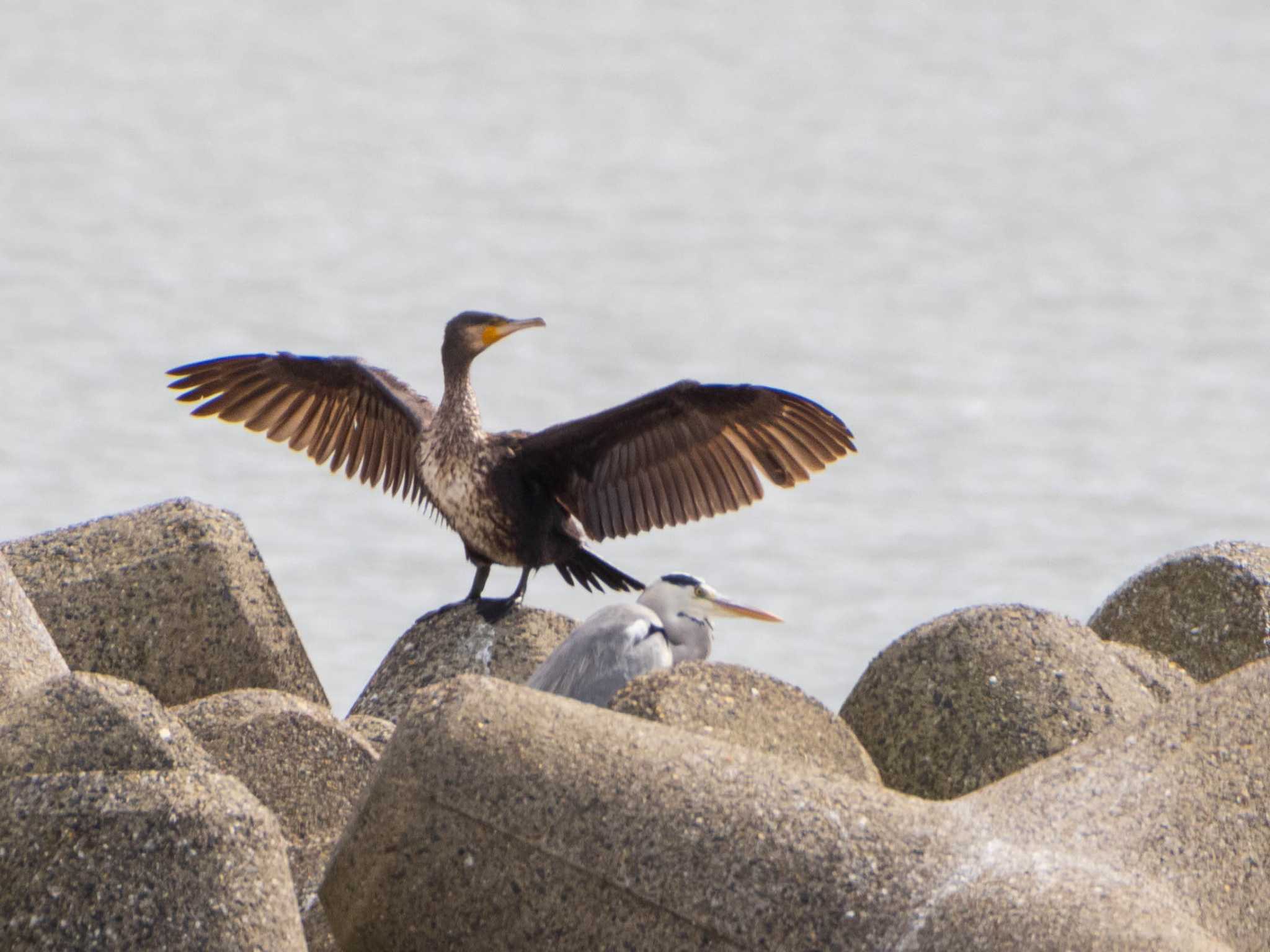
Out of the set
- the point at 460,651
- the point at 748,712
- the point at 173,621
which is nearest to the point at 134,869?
the point at 748,712

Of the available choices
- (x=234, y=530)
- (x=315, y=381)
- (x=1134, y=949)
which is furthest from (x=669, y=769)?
(x=315, y=381)

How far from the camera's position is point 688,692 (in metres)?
3.76

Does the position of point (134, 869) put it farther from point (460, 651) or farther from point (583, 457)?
point (583, 457)

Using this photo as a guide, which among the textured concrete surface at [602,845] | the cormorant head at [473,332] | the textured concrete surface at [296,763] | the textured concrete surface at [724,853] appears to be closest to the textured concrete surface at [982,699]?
the textured concrete surface at [724,853]

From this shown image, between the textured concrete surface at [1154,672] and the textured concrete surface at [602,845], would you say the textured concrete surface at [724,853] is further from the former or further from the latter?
the textured concrete surface at [1154,672]

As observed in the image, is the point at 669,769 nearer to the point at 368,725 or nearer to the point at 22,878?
the point at 22,878

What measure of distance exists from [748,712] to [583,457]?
225 centimetres

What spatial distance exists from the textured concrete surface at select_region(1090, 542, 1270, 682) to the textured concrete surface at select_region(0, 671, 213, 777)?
114 inches

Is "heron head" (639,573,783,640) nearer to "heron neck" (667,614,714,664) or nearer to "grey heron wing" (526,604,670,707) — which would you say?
"heron neck" (667,614,714,664)

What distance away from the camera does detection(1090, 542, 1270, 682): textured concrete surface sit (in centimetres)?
514

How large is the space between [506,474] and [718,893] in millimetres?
2967

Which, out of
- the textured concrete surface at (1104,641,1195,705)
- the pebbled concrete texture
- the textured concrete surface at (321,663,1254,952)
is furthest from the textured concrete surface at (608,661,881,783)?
the textured concrete surface at (1104,641,1195,705)

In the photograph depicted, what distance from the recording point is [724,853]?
3.10 m

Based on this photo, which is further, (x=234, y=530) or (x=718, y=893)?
(x=234, y=530)
